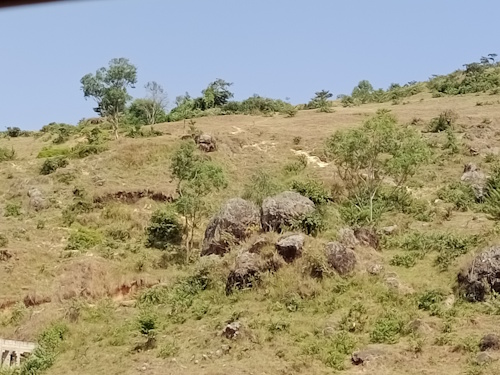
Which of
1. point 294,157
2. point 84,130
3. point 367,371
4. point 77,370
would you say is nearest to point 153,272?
point 77,370

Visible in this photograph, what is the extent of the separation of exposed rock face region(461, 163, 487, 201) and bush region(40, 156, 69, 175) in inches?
597

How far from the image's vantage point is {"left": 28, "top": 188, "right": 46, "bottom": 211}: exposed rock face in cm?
2522

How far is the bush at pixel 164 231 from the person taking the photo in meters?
22.4

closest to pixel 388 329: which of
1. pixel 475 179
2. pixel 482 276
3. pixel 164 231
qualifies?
pixel 482 276

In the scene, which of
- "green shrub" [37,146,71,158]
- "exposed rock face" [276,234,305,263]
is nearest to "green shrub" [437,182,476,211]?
"exposed rock face" [276,234,305,263]

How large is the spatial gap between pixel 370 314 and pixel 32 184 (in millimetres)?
16533

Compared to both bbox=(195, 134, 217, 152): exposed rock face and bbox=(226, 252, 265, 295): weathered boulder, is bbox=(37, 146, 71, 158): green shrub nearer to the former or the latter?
bbox=(195, 134, 217, 152): exposed rock face

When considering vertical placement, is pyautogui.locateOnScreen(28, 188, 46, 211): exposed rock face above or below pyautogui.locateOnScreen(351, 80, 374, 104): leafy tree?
below

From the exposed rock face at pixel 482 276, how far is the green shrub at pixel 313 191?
7.17m

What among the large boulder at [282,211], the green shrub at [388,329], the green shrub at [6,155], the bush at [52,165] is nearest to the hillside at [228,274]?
the green shrub at [388,329]

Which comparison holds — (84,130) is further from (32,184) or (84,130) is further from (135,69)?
(32,184)

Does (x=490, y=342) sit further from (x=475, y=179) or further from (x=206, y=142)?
(x=206, y=142)

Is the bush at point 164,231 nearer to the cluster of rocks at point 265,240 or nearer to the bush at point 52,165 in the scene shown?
the cluster of rocks at point 265,240

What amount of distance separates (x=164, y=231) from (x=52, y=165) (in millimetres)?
7986
